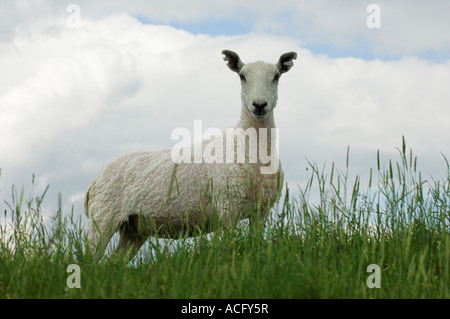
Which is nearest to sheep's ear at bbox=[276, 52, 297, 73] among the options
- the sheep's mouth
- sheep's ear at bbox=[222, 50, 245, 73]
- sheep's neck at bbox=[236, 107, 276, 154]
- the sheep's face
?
the sheep's face

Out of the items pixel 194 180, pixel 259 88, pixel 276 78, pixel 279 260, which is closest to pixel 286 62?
pixel 276 78

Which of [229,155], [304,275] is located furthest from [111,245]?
[229,155]

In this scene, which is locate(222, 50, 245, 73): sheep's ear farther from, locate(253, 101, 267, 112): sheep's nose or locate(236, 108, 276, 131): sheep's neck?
locate(253, 101, 267, 112): sheep's nose

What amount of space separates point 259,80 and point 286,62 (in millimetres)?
804

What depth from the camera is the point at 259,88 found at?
6652 mm

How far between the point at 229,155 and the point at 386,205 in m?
2.54

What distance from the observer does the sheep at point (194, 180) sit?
21.6 feet

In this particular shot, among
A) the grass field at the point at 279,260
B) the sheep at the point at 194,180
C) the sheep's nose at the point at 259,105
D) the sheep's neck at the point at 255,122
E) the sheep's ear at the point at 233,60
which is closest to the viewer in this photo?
the grass field at the point at 279,260

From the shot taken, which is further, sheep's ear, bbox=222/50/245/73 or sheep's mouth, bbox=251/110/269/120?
sheep's ear, bbox=222/50/245/73

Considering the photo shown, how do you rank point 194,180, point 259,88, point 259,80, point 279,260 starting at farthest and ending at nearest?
point 194,180 → point 259,80 → point 259,88 → point 279,260

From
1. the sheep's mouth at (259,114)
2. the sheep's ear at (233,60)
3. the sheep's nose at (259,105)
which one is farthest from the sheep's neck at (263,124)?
the sheep's ear at (233,60)

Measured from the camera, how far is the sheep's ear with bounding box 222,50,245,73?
24.0 ft

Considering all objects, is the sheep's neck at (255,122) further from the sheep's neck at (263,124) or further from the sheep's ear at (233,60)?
the sheep's ear at (233,60)

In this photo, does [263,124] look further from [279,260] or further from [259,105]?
[279,260]
